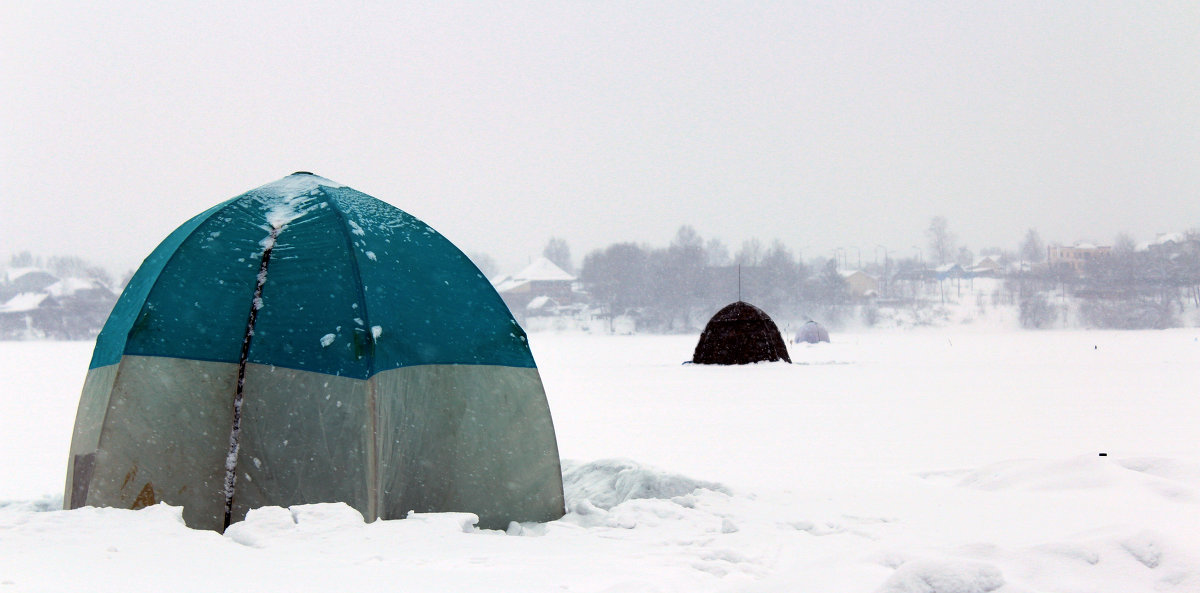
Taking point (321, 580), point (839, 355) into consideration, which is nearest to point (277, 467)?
point (321, 580)

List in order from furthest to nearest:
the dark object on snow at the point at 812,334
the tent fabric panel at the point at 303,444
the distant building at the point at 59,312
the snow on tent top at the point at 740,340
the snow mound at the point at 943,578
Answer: the distant building at the point at 59,312
the dark object on snow at the point at 812,334
the snow on tent top at the point at 740,340
the tent fabric panel at the point at 303,444
the snow mound at the point at 943,578

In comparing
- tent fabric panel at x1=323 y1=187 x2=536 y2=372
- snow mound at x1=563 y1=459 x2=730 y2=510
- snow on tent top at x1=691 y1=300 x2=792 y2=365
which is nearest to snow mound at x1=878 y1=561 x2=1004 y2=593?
tent fabric panel at x1=323 y1=187 x2=536 y2=372

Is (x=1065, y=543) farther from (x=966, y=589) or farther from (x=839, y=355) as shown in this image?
(x=839, y=355)

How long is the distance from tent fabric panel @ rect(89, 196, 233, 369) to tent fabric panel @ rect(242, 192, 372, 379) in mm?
647

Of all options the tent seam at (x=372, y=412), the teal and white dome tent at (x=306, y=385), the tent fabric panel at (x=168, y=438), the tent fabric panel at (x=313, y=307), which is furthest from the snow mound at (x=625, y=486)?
the tent fabric panel at (x=168, y=438)

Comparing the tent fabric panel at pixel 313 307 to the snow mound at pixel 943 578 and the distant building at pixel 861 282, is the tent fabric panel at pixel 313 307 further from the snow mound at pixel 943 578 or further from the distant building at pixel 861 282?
the distant building at pixel 861 282

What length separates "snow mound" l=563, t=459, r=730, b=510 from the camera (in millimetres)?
6520

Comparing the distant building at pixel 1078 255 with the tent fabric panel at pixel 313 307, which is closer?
the tent fabric panel at pixel 313 307

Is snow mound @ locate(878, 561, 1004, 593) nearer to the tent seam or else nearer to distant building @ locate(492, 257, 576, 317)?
the tent seam

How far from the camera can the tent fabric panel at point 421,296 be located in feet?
18.0

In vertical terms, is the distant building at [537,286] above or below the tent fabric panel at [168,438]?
above

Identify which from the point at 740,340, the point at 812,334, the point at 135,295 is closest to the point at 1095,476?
the point at 135,295

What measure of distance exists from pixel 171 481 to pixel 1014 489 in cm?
589

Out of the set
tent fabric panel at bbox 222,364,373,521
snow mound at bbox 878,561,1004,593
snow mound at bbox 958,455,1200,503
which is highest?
tent fabric panel at bbox 222,364,373,521
